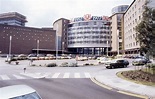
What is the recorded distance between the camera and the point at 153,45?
18109 millimetres

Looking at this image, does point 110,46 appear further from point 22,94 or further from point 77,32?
point 22,94

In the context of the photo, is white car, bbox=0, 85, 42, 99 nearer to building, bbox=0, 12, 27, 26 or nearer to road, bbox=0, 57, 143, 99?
road, bbox=0, 57, 143, 99

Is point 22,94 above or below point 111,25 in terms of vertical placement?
below

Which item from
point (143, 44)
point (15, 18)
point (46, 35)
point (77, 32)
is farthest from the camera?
point (15, 18)

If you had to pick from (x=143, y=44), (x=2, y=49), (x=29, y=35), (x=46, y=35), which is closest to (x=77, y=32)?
(x=46, y=35)

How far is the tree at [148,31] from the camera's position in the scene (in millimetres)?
18328

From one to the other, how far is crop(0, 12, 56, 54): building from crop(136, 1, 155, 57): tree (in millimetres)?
95852

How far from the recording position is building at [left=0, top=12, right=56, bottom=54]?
104750 millimetres

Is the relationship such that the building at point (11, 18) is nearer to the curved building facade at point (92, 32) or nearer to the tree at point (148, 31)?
the curved building facade at point (92, 32)

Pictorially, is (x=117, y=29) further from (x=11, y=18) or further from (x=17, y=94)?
(x=17, y=94)

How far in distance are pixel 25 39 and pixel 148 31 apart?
102m

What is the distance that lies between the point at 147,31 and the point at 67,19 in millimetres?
124002

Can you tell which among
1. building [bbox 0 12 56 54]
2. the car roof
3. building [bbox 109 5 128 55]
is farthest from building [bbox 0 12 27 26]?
the car roof

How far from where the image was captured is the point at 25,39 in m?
113
